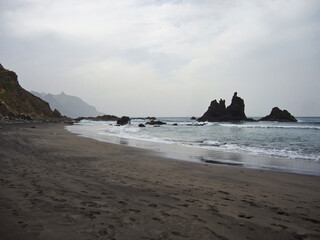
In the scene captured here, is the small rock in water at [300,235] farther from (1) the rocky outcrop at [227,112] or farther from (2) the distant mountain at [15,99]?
(1) the rocky outcrop at [227,112]

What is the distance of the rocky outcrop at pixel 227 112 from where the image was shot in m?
87.1

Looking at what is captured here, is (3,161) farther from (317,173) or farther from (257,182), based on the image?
(317,173)

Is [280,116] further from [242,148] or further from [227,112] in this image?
[242,148]

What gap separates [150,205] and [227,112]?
90.3 metres

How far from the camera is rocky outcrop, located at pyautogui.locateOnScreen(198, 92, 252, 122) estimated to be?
8712 cm

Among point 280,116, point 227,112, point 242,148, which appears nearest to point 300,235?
point 242,148

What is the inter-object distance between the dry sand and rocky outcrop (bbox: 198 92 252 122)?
84137 mm

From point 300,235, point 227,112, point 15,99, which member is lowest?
point 300,235

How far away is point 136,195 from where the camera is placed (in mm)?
4738

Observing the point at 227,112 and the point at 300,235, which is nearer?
the point at 300,235

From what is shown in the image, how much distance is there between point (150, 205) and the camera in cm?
414

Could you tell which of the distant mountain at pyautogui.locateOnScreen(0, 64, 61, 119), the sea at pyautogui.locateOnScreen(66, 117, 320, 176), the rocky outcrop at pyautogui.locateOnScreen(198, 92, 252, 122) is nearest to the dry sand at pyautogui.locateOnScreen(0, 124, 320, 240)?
the sea at pyautogui.locateOnScreen(66, 117, 320, 176)

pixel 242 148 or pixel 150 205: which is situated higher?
pixel 150 205

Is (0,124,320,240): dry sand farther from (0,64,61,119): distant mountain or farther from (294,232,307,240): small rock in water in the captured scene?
(0,64,61,119): distant mountain
